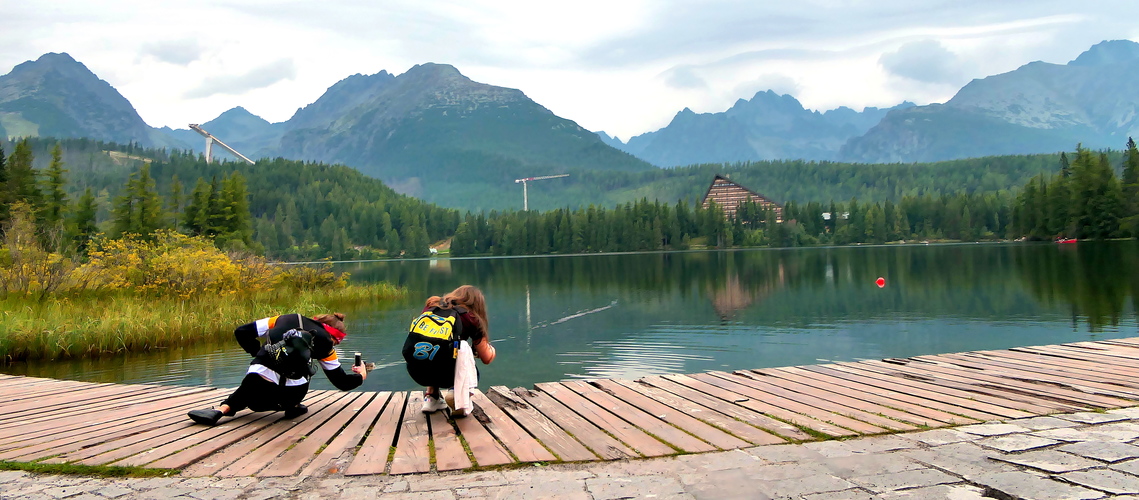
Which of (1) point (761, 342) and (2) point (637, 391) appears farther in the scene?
(1) point (761, 342)

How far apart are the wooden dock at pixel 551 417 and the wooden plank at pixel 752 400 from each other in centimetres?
3

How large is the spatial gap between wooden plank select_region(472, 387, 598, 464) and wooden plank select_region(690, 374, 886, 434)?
289 centimetres

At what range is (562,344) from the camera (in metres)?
27.1

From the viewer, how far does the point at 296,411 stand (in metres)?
8.91

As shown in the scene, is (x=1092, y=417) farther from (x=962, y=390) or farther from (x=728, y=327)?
(x=728, y=327)

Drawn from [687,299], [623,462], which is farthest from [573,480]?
[687,299]

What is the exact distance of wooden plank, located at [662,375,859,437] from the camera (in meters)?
7.73

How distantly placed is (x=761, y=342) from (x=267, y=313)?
1956 cm

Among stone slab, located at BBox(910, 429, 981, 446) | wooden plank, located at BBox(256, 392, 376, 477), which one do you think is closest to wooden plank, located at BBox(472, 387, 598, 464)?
wooden plank, located at BBox(256, 392, 376, 477)

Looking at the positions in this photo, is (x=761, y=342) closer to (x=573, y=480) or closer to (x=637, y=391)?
(x=637, y=391)

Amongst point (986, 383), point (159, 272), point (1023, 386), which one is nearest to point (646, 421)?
point (986, 383)

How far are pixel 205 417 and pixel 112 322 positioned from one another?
18597 millimetres

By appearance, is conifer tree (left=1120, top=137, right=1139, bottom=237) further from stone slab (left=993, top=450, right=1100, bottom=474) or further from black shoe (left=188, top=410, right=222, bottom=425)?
black shoe (left=188, top=410, right=222, bottom=425)

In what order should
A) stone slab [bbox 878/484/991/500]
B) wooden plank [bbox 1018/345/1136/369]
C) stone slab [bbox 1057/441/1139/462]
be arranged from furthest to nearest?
wooden plank [bbox 1018/345/1136/369], stone slab [bbox 1057/441/1139/462], stone slab [bbox 878/484/991/500]
